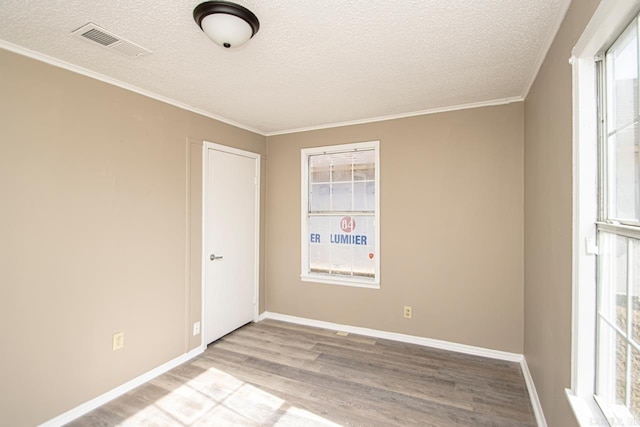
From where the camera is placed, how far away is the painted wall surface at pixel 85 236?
194 cm

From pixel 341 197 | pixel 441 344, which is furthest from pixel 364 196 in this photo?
pixel 441 344

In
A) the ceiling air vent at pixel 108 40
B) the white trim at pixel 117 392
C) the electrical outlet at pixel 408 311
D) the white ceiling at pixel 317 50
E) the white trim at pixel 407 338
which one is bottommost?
the white trim at pixel 117 392

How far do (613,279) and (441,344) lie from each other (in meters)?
2.30

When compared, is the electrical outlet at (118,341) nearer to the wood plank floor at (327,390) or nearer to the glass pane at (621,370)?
the wood plank floor at (327,390)

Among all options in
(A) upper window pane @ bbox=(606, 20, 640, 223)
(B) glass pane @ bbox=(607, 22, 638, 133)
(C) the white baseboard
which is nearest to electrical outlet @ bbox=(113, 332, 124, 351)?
(C) the white baseboard

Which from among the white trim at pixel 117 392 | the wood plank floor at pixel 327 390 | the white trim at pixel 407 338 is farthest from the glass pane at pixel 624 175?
the white trim at pixel 117 392

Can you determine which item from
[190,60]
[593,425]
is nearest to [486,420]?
[593,425]

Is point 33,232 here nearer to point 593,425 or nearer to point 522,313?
point 593,425

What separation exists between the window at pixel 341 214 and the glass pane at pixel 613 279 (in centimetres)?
230

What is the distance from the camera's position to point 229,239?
3.62 meters

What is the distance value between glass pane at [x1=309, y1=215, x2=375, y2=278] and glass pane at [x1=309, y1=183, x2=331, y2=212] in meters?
0.12

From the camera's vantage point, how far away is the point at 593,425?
1.21 meters

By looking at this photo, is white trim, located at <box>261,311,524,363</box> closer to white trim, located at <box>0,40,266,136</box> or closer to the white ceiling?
the white ceiling

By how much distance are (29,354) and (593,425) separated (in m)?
3.08
